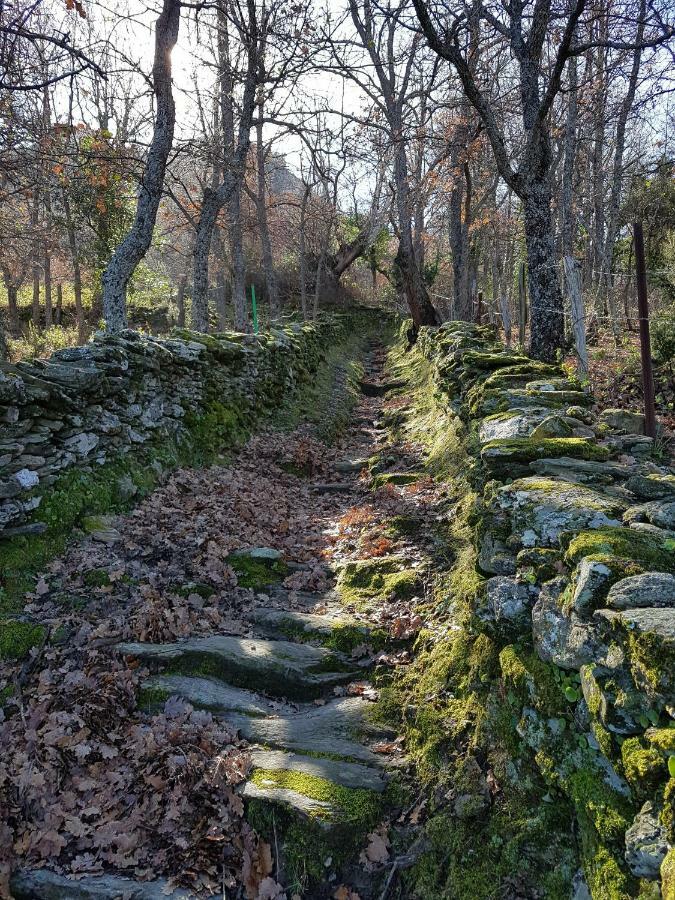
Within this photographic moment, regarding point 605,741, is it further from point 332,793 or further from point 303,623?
point 303,623

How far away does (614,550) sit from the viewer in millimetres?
2639

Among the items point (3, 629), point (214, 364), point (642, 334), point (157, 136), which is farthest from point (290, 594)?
point (157, 136)

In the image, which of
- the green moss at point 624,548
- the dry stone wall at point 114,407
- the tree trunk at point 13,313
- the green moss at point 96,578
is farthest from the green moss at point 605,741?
the tree trunk at point 13,313

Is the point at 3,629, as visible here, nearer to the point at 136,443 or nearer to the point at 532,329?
the point at 136,443

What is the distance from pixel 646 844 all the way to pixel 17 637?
13.1 feet

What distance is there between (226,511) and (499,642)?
402 centimetres

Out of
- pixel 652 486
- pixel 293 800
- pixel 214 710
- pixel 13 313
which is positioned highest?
pixel 13 313

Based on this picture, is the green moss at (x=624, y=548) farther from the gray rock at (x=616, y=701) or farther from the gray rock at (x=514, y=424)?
the gray rock at (x=514, y=424)

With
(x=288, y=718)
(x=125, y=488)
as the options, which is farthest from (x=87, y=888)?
(x=125, y=488)

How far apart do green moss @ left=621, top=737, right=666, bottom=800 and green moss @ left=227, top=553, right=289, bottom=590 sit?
3.73m

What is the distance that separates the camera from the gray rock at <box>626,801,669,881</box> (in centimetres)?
178

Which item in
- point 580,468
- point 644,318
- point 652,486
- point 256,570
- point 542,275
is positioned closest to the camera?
point 652,486

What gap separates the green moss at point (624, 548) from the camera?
8.48 ft

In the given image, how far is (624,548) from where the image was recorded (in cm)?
265
